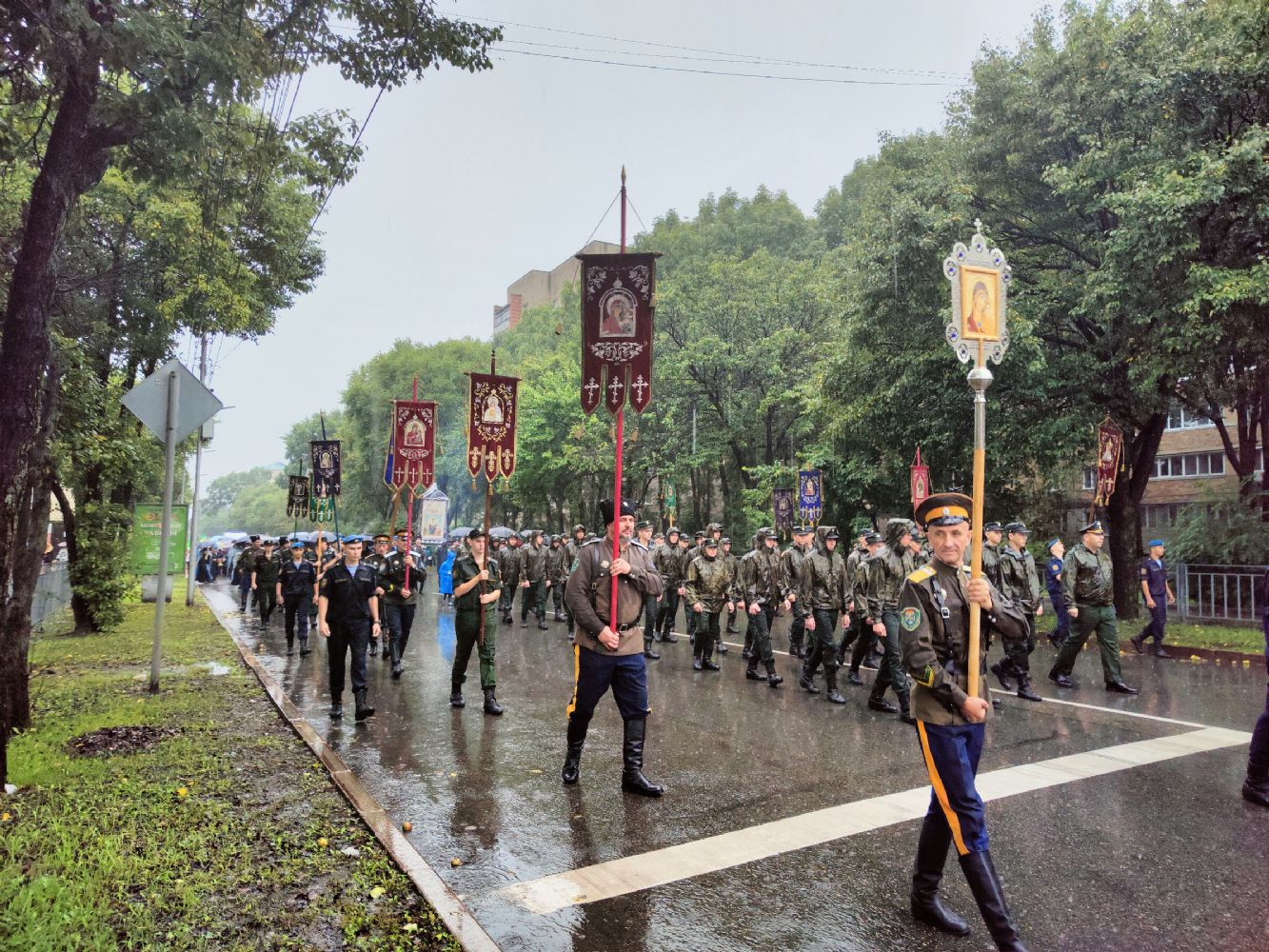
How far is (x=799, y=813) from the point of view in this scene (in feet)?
17.8

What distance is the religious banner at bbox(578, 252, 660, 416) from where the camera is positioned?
23.1 feet

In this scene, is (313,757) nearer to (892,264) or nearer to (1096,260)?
(892,264)

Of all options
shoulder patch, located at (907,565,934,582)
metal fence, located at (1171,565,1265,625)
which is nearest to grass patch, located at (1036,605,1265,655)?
metal fence, located at (1171,565,1265,625)

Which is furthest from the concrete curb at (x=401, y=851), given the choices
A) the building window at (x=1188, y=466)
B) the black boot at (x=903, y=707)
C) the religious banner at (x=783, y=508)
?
the building window at (x=1188, y=466)

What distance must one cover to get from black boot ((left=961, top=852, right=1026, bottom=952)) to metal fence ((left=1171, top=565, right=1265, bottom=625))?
15.1 metres

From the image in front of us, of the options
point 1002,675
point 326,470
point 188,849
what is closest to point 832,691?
point 1002,675

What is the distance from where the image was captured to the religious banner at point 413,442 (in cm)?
1633

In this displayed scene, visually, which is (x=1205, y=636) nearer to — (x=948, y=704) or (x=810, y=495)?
(x=810, y=495)

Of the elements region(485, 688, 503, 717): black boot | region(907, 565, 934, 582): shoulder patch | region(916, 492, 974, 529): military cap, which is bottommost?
region(485, 688, 503, 717): black boot

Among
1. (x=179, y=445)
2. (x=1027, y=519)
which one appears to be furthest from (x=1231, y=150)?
(x=179, y=445)

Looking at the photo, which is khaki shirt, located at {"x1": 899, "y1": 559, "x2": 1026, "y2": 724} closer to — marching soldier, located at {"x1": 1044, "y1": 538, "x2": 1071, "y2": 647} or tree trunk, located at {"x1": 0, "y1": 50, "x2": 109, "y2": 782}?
tree trunk, located at {"x1": 0, "y1": 50, "x2": 109, "y2": 782}

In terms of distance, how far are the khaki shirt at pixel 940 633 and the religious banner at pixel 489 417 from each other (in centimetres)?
971

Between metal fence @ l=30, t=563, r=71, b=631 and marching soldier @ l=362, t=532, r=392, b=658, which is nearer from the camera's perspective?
marching soldier @ l=362, t=532, r=392, b=658

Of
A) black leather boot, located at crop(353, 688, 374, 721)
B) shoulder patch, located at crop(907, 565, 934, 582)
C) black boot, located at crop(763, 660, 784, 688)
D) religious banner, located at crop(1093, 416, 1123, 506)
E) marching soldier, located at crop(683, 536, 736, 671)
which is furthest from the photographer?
religious banner, located at crop(1093, 416, 1123, 506)
